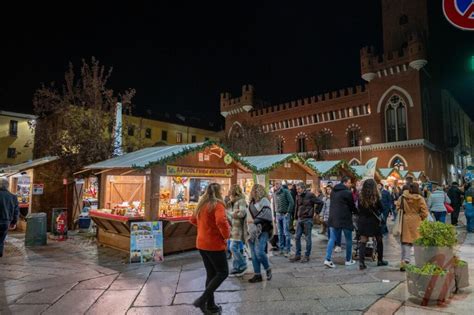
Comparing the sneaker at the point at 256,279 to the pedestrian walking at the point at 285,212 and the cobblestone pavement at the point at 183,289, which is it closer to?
the cobblestone pavement at the point at 183,289

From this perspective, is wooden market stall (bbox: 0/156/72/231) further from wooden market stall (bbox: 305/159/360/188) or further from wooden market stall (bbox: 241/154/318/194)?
wooden market stall (bbox: 305/159/360/188)

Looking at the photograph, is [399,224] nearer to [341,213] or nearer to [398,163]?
[341,213]

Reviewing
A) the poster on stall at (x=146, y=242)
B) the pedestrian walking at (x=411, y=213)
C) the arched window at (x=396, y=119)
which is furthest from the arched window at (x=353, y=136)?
the poster on stall at (x=146, y=242)

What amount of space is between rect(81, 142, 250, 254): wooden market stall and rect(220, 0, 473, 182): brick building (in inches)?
1039

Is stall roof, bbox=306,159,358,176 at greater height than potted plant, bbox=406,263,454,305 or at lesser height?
greater

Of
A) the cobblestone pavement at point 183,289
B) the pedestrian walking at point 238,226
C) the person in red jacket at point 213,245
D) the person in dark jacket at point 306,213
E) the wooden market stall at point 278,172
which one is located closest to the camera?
the person in red jacket at point 213,245

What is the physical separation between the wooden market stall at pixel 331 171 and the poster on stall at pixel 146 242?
800 cm

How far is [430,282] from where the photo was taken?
4449mm

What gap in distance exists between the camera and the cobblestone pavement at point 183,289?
15.2 ft

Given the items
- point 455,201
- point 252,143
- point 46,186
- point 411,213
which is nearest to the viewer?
point 411,213

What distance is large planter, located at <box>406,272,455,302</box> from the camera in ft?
14.5

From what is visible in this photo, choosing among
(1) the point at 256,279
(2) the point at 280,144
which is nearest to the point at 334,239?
(1) the point at 256,279

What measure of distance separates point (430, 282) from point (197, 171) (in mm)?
6256

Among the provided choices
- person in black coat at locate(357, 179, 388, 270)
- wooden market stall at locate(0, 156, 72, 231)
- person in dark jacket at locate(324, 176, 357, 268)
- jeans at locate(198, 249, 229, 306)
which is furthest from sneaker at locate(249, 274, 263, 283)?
wooden market stall at locate(0, 156, 72, 231)
